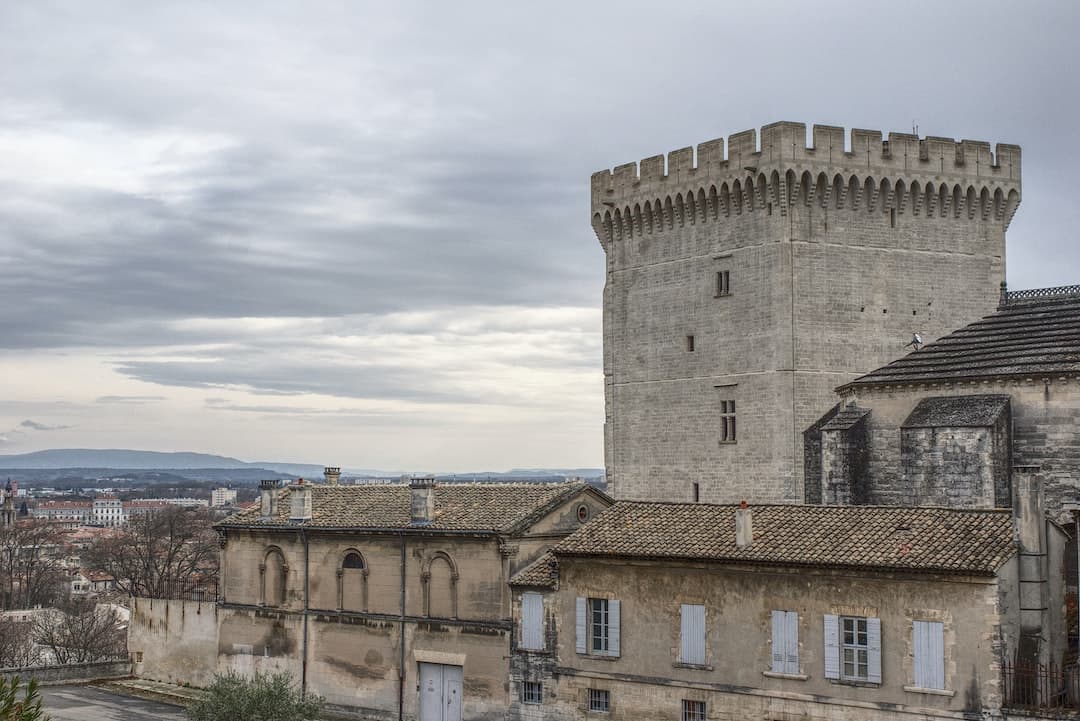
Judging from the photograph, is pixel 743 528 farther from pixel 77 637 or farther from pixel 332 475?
pixel 77 637

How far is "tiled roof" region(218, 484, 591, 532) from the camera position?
3672cm

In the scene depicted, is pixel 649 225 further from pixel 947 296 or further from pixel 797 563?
pixel 797 563

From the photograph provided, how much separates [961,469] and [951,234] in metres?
13.5

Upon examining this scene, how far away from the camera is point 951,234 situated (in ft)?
149

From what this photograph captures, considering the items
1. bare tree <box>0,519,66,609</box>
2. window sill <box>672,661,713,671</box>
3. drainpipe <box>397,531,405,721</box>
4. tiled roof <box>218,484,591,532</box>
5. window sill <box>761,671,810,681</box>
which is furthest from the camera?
bare tree <box>0,519,66,609</box>

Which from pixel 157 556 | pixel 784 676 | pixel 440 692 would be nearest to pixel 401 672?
pixel 440 692

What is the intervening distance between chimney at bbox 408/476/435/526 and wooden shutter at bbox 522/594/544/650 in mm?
4754

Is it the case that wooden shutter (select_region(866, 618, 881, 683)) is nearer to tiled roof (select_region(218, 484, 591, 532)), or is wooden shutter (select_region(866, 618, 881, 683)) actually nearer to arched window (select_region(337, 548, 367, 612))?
tiled roof (select_region(218, 484, 591, 532))

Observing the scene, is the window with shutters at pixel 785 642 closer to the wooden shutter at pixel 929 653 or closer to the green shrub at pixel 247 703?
the wooden shutter at pixel 929 653

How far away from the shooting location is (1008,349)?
36312 millimetres

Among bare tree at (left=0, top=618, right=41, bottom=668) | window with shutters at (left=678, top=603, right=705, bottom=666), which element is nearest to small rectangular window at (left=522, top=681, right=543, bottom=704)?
window with shutters at (left=678, top=603, right=705, bottom=666)

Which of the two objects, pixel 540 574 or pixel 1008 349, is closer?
pixel 540 574

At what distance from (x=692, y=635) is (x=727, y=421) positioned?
15123 mm

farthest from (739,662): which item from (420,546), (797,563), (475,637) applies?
(420,546)
